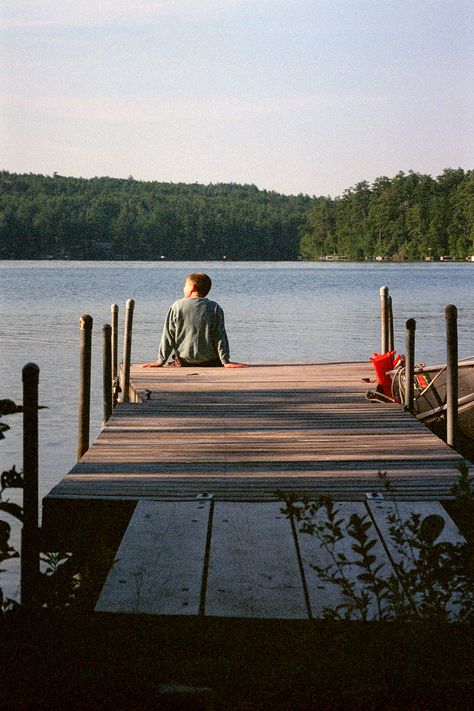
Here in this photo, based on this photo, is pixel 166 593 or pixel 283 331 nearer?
pixel 166 593

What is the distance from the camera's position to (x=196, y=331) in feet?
36.0

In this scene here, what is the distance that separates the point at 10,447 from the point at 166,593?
1114cm

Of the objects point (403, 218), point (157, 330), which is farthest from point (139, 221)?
point (157, 330)

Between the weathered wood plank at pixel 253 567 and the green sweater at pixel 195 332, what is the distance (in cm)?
542

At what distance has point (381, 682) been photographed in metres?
3.14

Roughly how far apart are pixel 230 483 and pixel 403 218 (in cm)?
15088

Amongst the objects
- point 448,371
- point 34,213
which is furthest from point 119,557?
point 34,213

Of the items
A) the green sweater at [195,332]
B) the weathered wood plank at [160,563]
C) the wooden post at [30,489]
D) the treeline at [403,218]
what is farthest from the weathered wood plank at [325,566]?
the treeline at [403,218]

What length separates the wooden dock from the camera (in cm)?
402

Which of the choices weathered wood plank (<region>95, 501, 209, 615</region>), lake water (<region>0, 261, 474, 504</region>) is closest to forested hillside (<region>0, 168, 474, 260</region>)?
lake water (<region>0, 261, 474, 504</region>)

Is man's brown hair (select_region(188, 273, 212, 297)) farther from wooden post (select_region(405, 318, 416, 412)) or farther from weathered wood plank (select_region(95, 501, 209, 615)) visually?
weathered wood plank (select_region(95, 501, 209, 615))

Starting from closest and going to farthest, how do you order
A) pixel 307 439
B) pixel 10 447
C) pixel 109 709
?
1. pixel 109 709
2. pixel 307 439
3. pixel 10 447

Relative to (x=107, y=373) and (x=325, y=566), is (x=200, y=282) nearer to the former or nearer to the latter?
(x=107, y=373)

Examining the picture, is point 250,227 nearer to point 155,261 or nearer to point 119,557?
point 155,261
